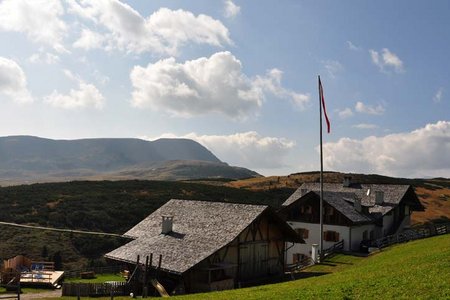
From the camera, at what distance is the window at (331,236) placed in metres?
47.5

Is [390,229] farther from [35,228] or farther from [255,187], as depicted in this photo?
[255,187]

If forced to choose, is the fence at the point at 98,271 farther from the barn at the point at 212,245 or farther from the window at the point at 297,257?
the window at the point at 297,257

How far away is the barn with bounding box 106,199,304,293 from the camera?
30.8 m

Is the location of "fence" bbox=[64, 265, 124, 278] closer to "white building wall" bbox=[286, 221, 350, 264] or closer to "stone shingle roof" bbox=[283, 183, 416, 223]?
"white building wall" bbox=[286, 221, 350, 264]

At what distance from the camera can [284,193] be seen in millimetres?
98000

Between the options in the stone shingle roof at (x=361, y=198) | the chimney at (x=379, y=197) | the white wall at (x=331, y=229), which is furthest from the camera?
the chimney at (x=379, y=197)

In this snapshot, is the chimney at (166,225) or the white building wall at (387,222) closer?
the chimney at (166,225)

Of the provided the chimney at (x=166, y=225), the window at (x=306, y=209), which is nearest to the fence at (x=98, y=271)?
the chimney at (x=166, y=225)

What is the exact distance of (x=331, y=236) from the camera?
157 ft

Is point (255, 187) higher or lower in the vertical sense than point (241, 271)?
higher

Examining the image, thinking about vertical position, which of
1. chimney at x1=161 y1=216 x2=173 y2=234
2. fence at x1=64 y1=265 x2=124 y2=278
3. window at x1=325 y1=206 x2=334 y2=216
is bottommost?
fence at x1=64 y1=265 x2=124 y2=278

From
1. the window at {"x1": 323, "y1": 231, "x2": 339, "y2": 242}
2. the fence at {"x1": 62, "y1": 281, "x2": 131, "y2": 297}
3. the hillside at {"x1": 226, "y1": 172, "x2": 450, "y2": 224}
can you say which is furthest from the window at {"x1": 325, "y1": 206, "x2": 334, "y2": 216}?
the hillside at {"x1": 226, "y1": 172, "x2": 450, "y2": 224}

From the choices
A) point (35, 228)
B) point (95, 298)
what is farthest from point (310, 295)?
point (35, 228)

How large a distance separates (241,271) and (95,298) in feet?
36.7
